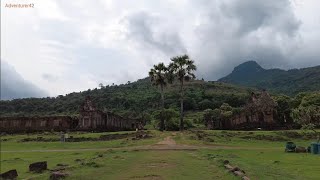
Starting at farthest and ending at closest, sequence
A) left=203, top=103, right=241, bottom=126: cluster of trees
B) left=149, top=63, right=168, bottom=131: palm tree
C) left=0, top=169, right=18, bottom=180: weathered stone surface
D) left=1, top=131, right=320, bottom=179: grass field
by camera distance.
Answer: left=203, top=103, right=241, bottom=126: cluster of trees
left=149, top=63, right=168, bottom=131: palm tree
left=1, top=131, right=320, bottom=179: grass field
left=0, top=169, right=18, bottom=180: weathered stone surface

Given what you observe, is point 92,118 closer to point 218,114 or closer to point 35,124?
point 35,124

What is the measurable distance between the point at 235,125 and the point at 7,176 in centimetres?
5514

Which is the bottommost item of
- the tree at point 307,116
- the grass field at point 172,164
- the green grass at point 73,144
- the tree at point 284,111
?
the grass field at point 172,164

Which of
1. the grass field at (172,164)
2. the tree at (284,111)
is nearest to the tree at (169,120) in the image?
the tree at (284,111)

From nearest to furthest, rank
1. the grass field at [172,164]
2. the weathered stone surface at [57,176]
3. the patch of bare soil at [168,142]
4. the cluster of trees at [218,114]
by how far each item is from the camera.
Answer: the weathered stone surface at [57,176]
the grass field at [172,164]
the patch of bare soil at [168,142]
the cluster of trees at [218,114]

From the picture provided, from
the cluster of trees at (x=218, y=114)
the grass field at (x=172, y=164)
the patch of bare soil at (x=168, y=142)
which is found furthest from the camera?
the cluster of trees at (x=218, y=114)

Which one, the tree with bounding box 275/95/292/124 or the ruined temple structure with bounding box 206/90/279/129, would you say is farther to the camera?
the tree with bounding box 275/95/292/124

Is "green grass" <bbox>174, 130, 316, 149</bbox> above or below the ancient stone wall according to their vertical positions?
below

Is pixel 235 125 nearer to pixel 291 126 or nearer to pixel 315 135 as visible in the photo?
pixel 291 126

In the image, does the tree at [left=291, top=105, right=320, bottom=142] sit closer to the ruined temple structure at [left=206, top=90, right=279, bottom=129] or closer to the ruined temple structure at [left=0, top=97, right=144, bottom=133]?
the ruined temple structure at [left=206, top=90, right=279, bottom=129]

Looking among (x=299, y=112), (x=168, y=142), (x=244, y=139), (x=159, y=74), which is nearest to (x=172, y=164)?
(x=168, y=142)

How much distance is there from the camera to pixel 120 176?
70.6 ft

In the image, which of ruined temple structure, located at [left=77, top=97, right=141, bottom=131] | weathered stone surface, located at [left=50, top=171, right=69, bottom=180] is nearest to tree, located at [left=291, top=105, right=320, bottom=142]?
weathered stone surface, located at [left=50, top=171, right=69, bottom=180]

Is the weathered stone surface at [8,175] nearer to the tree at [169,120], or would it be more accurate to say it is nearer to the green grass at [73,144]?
the green grass at [73,144]
